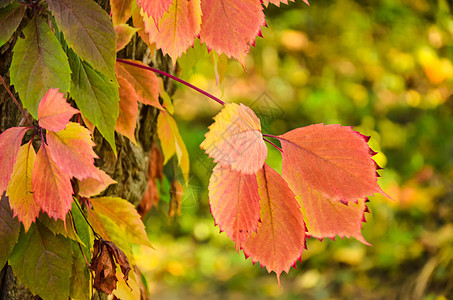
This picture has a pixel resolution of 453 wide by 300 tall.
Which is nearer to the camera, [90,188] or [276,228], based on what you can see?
[276,228]

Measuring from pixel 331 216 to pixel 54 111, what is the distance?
249 mm

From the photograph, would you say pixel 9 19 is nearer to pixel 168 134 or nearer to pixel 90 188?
pixel 90 188

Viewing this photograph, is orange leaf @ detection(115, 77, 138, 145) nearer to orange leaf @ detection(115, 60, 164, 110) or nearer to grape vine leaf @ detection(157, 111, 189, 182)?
orange leaf @ detection(115, 60, 164, 110)

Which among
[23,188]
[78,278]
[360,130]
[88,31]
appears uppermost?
[88,31]

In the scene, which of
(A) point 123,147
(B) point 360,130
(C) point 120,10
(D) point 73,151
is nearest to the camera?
(D) point 73,151

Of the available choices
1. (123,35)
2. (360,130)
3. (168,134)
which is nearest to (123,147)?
(168,134)

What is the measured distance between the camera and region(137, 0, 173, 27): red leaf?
1.28 feet

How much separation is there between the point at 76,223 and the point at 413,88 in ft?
10.2

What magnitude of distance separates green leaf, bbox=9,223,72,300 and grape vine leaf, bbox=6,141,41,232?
0.08 metres

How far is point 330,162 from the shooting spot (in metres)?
0.40

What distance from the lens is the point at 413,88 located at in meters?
3.21

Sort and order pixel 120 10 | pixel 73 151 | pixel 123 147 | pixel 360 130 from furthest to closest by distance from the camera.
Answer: pixel 360 130
pixel 123 147
pixel 120 10
pixel 73 151

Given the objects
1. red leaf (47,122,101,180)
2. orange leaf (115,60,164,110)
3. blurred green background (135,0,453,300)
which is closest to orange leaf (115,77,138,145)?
orange leaf (115,60,164,110)

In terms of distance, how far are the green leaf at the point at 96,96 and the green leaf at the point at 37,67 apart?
0.03 meters
